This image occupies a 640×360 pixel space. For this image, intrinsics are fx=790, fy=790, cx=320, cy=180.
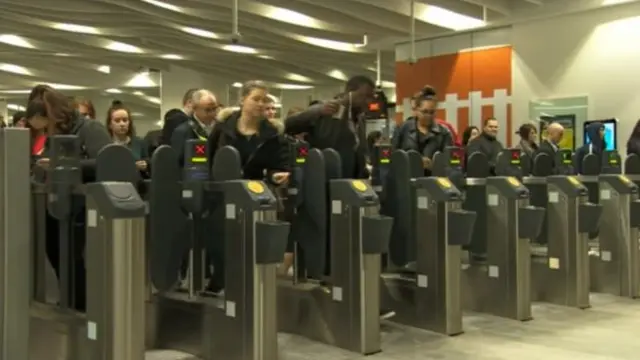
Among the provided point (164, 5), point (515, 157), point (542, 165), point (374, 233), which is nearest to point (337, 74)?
point (164, 5)

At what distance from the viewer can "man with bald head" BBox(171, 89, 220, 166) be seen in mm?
4996

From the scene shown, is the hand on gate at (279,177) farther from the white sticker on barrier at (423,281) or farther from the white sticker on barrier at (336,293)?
the white sticker on barrier at (423,281)

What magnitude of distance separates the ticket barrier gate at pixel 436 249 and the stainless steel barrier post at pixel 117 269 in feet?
7.47

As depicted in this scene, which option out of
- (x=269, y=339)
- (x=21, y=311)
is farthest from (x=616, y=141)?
(x=21, y=311)

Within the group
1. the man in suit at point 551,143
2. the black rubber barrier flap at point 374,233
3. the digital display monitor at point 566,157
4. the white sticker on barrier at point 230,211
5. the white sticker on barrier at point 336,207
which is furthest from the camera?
the man in suit at point 551,143

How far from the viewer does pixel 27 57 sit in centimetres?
1658

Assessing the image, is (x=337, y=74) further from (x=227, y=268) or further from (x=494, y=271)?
(x=227, y=268)

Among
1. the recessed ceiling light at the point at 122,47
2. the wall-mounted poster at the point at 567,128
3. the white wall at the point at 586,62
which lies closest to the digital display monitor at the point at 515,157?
the wall-mounted poster at the point at 567,128

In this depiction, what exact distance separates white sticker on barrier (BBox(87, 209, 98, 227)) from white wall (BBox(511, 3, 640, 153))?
895cm

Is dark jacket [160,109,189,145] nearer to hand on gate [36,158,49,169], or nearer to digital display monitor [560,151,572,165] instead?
hand on gate [36,158,49,169]

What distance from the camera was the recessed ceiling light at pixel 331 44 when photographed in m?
14.3

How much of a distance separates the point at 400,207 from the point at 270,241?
165 cm

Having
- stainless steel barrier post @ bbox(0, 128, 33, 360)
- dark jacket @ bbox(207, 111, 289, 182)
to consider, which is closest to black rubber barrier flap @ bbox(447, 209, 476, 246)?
dark jacket @ bbox(207, 111, 289, 182)

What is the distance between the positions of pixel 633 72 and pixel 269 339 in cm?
828
